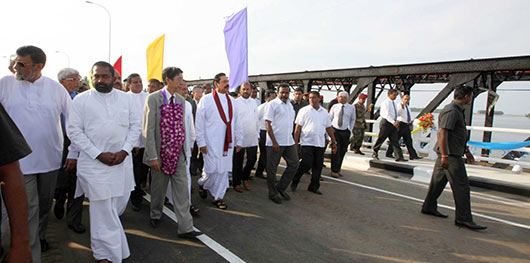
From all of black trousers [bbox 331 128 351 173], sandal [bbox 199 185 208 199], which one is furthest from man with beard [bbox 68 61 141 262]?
black trousers [bbox 331 128 351 173]

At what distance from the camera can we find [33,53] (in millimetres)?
2729

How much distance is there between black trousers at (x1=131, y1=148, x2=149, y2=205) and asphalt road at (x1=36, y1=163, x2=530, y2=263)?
0.19 metres

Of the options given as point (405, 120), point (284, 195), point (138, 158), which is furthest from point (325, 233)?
point (405, 120)

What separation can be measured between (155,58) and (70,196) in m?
3.93

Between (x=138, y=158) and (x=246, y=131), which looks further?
(x=246, y=131)

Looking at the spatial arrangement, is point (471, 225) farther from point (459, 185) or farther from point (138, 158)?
point (138, 158)

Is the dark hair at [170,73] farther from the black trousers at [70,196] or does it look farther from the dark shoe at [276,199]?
the dark shoe at [276,199]

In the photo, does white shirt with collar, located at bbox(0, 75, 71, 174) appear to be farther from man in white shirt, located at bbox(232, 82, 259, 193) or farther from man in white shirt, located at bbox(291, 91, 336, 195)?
man in white shirt, located at bbox(291, 91, 336, 195)

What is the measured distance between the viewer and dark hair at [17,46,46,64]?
2.69 meters

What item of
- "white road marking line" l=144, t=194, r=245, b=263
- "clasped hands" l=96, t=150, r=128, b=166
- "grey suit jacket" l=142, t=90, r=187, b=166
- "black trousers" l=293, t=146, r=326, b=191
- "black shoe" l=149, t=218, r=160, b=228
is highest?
"grey suit jacket" l=142, t=90, r=187, b=166

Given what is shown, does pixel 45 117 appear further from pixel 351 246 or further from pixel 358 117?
pixel 358 117

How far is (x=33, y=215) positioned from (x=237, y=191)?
11.0 feet

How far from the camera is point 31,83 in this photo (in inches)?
110

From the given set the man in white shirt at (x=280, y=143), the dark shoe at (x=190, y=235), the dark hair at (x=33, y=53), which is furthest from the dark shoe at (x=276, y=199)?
the dark hair at (x=33, y=53)
